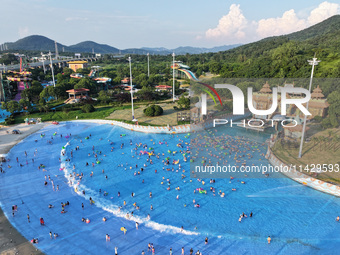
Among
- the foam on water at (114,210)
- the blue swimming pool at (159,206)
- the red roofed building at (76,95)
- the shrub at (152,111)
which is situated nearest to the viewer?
the blue swimming pool at (159,206)

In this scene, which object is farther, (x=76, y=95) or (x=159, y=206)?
(x=76, y=95)

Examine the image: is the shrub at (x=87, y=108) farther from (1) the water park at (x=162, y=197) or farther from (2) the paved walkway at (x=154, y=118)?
(1) the water park at (x=162, y=197)

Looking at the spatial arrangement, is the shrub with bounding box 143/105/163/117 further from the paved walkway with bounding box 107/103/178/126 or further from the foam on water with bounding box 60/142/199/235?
the foam on water with bounding box 60/142/199/235

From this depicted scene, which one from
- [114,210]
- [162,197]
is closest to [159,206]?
[162,197]

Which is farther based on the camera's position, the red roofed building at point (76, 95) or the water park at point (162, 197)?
the red roofed building at point (76, 95)

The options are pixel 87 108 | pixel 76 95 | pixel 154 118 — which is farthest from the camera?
pixel 76 95

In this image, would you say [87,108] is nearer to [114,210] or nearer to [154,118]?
[154,118]

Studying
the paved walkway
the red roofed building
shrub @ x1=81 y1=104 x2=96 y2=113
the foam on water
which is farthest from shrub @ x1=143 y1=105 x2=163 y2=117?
the red roofed building

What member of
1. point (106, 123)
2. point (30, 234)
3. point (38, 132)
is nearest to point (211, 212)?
point (30, 234)

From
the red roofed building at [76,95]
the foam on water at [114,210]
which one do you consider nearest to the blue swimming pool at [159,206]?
the foam on water at [114,210]
